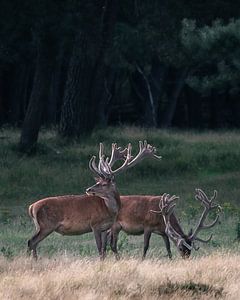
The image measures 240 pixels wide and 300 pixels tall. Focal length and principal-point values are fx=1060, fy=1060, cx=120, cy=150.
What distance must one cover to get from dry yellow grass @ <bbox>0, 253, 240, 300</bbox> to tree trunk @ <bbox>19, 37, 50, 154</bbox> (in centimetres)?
1562

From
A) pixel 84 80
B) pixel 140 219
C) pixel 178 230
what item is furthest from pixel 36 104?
pixel 178 230

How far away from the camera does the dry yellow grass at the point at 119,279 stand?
1053 cm

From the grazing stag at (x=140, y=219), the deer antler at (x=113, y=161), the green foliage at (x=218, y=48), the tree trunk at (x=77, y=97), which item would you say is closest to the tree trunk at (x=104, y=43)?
the tree trunk at (x=77, y=97)

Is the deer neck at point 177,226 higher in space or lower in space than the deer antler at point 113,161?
lower

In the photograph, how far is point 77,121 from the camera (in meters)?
29.2

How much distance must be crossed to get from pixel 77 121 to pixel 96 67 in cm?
158

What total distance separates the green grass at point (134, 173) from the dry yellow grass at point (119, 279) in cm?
488

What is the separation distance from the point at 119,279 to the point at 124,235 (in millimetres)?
6376

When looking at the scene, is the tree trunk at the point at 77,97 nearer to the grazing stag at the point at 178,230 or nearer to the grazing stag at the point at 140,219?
the grazing stag at the point at 140,219

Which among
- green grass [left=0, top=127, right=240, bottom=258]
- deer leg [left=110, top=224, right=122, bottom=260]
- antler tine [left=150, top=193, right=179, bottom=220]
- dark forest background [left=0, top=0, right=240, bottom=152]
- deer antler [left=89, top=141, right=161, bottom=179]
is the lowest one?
green grass [left=0, top=127, right=240, bottom=258]

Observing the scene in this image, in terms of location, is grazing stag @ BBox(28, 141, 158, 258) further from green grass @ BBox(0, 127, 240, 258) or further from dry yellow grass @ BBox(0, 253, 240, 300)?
green grass @ BBox(0, 127, 240, 258)

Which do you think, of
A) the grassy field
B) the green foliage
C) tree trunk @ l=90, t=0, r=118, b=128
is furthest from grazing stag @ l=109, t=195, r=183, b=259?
tree trunk @ l=90, t=0, r=118, b=128

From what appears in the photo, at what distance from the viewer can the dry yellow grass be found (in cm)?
1053

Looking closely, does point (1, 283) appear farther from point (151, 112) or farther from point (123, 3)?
point (151, 112)
